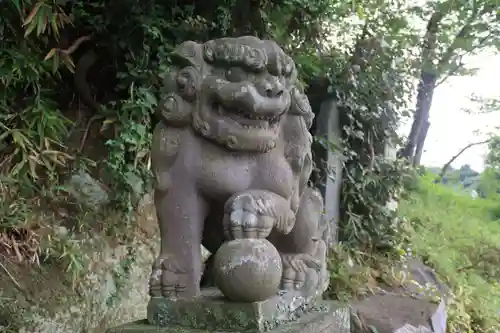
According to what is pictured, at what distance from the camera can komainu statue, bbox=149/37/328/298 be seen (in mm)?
1515

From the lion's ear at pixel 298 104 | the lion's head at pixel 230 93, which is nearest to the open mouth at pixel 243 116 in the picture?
the lion's head at pixel 230 93

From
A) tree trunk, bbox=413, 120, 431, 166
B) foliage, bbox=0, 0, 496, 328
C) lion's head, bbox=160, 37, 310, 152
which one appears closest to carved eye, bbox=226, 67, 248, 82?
lion's head, bbox=160, 37, 310, 152

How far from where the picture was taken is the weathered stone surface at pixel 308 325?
143cm

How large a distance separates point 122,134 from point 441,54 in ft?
14.3

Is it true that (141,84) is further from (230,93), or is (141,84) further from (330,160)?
(230,93)

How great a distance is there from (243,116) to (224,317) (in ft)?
1.85

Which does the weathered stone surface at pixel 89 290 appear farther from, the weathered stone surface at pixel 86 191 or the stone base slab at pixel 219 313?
the stone base slab at pixel 219 313

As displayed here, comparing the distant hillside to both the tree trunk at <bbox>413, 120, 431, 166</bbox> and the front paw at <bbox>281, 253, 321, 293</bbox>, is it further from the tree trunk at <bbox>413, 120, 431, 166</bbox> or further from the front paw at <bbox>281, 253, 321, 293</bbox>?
the front paw at <bbox>281, 253, 321, 293</bbox>

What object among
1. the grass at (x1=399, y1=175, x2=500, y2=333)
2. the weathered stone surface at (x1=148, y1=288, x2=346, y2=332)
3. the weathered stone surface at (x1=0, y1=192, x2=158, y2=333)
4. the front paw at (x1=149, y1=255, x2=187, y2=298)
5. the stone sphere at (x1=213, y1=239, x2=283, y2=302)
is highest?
the stone sphere at (x1=213, y1=239, x2=283, y2=302)

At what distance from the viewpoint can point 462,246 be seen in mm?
6031

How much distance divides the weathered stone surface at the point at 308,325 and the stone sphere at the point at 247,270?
0.32 feet

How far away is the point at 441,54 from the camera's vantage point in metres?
6.04

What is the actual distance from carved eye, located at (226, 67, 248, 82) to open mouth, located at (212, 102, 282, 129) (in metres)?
0.09

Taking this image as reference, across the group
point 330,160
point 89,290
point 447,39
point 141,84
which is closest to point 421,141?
point 447,39
